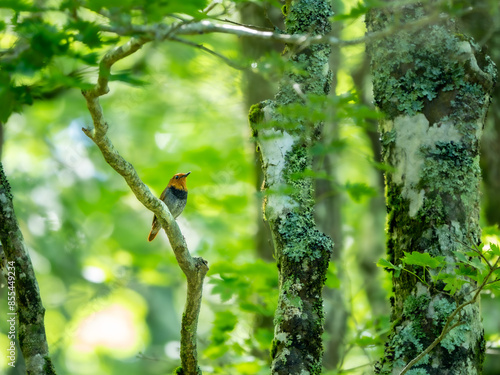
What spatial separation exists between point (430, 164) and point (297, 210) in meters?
A: 0.82

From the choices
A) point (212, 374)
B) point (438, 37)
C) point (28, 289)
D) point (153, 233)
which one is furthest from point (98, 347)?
point (438, 37)

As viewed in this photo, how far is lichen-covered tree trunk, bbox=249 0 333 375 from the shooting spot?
261 centimetres

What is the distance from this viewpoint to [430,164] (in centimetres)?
292

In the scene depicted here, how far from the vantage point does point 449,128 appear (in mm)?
2953

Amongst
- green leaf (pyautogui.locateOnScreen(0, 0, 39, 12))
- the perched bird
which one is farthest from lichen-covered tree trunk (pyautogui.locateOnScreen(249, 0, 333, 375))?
the perched bird

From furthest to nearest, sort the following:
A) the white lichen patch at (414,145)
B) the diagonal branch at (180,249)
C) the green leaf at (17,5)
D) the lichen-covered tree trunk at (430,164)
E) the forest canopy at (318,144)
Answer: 1. the white lichen patch at (414,145)
2. the lichen-covered tree trunk at (430,164)
3. the diagonal branch at (180,249)
4. the forest canopy at (318,144)
5. the green leaf at (17,5)

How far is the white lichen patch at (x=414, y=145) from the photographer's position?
295 centimetres

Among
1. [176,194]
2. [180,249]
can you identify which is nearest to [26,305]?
[180,249]

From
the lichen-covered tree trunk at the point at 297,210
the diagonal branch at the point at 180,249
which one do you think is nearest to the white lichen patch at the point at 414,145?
the lichen-covered tree trunk at the point at 297,210

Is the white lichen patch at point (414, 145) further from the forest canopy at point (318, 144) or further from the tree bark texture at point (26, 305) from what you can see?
the tree bark texture at point (26, 305)

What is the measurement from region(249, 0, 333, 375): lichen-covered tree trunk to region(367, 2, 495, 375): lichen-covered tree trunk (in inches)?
17.0

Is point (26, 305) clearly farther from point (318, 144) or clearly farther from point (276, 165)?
point (318, 144)

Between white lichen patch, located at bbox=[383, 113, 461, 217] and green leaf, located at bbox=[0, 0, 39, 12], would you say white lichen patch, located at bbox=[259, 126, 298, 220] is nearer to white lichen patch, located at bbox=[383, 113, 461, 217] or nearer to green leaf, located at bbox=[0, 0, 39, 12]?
white lichen patch, located at bbox=[383, 113, 461, 217]

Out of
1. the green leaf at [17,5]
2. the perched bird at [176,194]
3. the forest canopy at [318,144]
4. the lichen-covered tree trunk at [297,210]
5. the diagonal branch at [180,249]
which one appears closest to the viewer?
the green leaf at [17,5]
